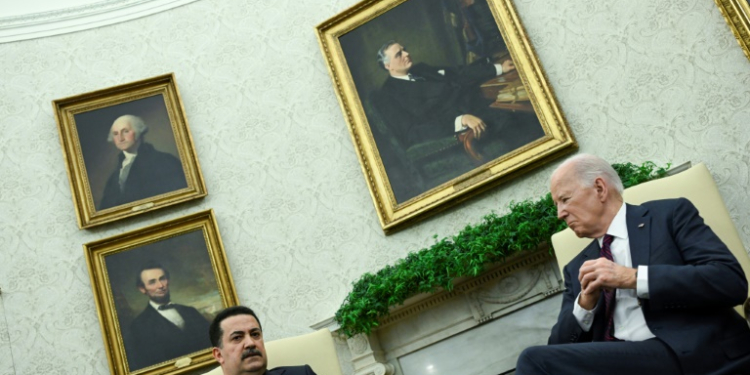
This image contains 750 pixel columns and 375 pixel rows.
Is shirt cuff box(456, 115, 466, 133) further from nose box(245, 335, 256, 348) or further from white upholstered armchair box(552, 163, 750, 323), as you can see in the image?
nose box(245, 335, 256, 348)

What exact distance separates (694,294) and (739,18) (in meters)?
2.98

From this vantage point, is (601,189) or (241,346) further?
(241,346)

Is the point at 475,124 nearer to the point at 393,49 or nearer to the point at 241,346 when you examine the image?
the point at 393,49

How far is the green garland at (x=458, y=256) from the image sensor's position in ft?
16.2

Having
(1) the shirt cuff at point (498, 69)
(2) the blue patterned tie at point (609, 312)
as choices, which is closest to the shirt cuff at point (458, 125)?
(1) the shirt cuff at point (498, 69)

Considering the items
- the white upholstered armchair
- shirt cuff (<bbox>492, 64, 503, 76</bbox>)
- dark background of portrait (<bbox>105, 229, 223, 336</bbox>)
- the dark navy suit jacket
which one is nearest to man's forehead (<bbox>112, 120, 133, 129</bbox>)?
dark background of portrait (<bbox>105, 229, 223, 336</bbox>)

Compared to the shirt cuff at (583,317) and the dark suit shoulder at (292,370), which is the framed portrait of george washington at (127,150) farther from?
the shirt cuff at (583,317)

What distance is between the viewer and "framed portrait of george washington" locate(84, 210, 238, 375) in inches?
224

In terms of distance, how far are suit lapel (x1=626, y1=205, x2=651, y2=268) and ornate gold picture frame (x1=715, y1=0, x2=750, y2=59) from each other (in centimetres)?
248

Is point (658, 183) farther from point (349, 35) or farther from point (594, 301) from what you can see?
point (349, 35)

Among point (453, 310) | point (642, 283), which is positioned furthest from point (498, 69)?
point (642, 283)

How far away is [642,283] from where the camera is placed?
2711mm

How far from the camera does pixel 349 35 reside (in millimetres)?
6363

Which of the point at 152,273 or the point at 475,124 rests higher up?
the point at 475,124
